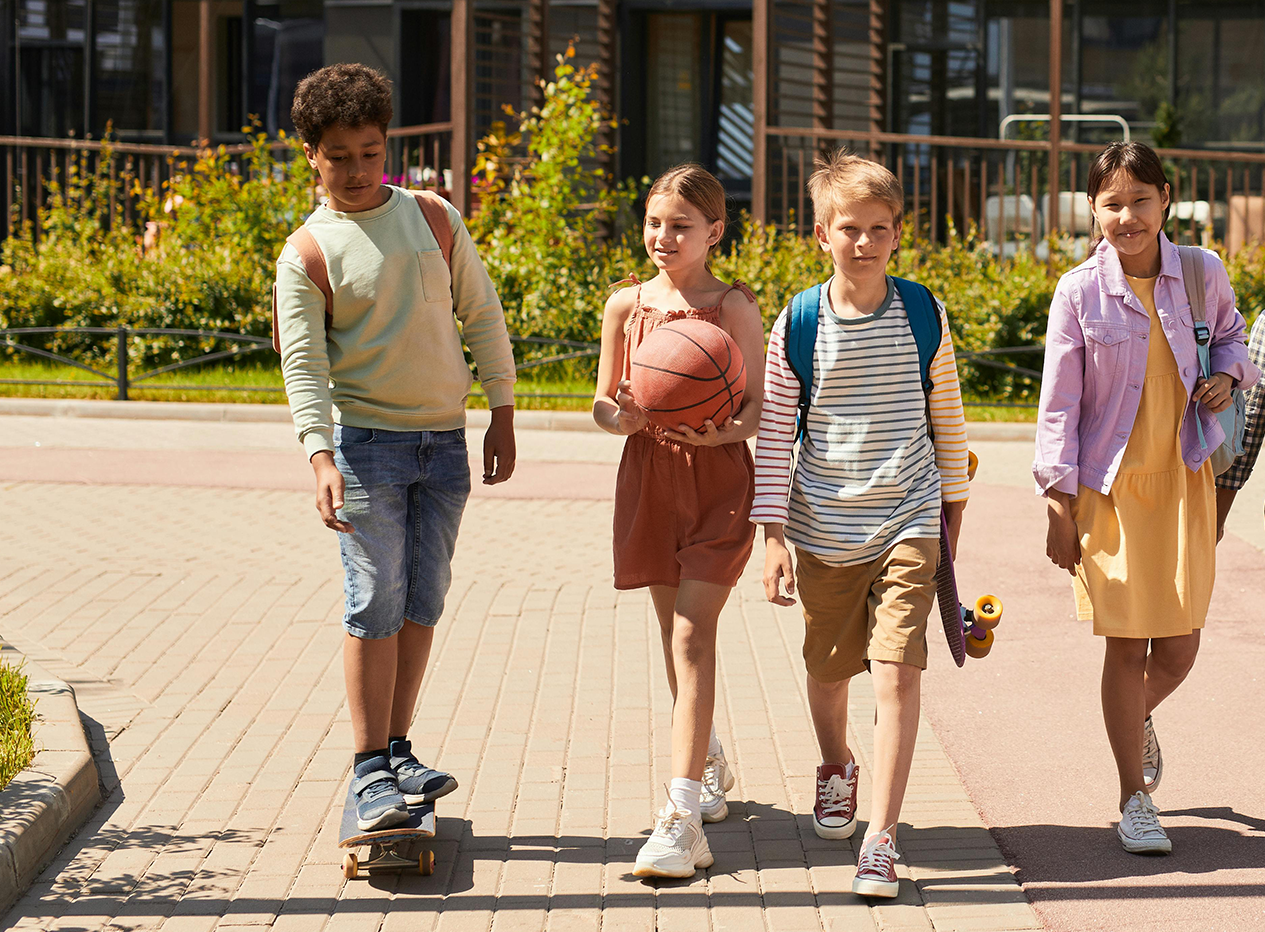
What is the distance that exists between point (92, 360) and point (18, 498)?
5.79m

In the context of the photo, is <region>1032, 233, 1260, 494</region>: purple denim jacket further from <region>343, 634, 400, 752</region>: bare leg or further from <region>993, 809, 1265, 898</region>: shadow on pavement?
<region>343, 634, 400, 752</region>: bare leg

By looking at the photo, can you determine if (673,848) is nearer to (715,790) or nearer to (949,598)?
(715,790)

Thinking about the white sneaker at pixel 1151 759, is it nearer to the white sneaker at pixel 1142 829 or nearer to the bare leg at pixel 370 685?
the white sneaker at pixel 1142 829

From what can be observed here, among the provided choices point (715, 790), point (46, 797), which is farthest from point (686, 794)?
point (46, 797)

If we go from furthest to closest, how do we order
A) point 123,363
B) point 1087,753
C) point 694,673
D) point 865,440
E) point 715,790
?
point 123,363 < point 1087,753 < point 715,790 < point 694,673 < point 865,440

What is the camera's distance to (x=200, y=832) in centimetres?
447

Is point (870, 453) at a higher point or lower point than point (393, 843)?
higher

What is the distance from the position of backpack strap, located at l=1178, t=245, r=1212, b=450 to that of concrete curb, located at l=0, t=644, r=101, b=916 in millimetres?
3347

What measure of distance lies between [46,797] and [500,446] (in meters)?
1.63

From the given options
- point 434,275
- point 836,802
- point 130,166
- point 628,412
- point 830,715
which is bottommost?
point 836,802

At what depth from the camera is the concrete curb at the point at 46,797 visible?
4.07 meters

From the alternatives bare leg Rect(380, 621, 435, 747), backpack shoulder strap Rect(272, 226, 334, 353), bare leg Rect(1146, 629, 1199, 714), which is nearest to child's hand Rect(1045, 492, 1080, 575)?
Answer: bare leg Rect(1146, 629, 1199, 714)

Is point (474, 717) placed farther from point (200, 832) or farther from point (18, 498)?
point (18, 498)

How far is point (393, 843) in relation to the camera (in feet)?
13.5
